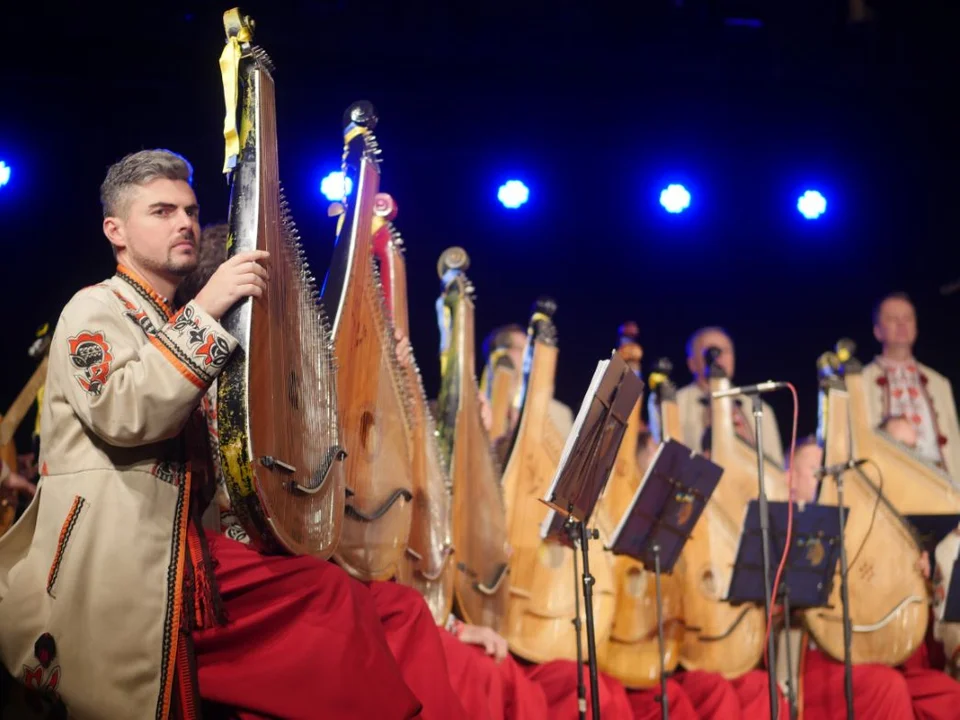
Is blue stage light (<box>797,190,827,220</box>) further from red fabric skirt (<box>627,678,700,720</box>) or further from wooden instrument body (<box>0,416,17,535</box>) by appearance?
wooden instrument body (<box>0,416,17,535</box>)

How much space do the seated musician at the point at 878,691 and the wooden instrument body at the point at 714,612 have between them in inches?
10.3

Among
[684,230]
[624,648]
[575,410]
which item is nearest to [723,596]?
[624,648]

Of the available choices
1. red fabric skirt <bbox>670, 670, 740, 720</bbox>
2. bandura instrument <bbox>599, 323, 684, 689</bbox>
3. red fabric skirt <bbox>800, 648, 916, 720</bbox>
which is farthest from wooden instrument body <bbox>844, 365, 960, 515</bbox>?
red fabric skirt <bbox>670, 670, 740, 720</bbox>

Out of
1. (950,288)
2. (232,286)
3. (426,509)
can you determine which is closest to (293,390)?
(232,286)

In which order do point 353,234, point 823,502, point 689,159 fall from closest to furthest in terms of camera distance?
point 353,234
point 823,502
point 689,159

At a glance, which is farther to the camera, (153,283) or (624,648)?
(624,648)

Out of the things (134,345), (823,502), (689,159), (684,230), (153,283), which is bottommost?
(823,502)

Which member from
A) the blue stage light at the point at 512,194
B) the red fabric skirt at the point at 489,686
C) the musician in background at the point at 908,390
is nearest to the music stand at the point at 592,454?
the red fabric skirt at the point at 489,686

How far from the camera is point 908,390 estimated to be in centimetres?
605

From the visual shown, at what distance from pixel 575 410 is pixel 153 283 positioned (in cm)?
473

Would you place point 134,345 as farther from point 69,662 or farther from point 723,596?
point 723,596

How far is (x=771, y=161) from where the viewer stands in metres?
6.92

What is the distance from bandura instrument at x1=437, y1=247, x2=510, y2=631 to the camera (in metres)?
3.82

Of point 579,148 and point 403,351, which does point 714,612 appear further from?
point 579,148
